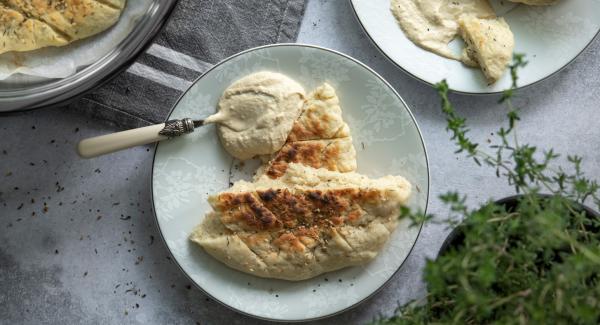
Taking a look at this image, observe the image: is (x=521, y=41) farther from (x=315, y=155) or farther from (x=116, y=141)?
(x=116, y=141)

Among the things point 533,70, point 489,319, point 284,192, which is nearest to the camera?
point 489,319

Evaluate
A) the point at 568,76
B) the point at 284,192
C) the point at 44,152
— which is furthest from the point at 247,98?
the point at 568,76

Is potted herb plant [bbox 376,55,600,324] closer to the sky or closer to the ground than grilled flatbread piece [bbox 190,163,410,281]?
closer to the sky

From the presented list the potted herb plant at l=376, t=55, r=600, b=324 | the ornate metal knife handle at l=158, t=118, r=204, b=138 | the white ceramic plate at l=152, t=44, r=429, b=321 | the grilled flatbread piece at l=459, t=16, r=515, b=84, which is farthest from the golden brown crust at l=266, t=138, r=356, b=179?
the potted herb plant at l=376, t=55, r=600, b=324

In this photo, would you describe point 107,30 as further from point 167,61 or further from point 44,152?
point 44,152

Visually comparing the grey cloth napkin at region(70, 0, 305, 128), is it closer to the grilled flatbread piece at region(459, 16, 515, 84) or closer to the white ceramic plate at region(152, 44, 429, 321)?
the white ceramic plate at region(152, 44, 429, 321)

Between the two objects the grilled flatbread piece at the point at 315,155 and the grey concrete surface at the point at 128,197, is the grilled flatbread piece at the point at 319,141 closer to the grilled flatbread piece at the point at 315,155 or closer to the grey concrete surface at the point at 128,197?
the grilled flatbread piece at the point at 315,155

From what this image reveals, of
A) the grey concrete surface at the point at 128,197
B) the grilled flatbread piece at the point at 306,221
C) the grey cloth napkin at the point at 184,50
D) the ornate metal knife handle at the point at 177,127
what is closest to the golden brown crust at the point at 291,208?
the grilled flatbread piece at the point at 306,221
